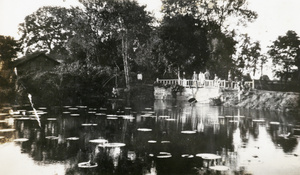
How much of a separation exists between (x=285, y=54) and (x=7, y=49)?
34.5ft

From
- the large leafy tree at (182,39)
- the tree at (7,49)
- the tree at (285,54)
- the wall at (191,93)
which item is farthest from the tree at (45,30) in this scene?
the large leafy tree at (182,39)

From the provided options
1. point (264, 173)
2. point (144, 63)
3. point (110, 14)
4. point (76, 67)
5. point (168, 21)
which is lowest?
point (264, 173)

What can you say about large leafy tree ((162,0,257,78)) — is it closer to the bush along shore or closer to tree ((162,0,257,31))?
tree ((162,0,257,31))

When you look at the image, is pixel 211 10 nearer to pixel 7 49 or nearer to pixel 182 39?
pixel 182 39

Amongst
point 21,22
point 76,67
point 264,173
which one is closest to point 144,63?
point 76,67

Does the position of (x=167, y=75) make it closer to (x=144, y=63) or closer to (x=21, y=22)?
(x=144, y=63)

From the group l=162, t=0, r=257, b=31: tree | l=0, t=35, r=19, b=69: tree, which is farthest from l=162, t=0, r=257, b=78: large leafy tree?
l=0, t=35, r=19, b=69: tree

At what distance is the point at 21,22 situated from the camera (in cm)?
695

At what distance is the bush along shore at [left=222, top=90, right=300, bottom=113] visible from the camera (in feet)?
43.6

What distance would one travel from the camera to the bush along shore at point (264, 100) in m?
13.3

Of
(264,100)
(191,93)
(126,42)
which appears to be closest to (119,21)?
(126,42)

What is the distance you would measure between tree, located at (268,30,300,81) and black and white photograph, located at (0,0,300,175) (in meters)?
0.06

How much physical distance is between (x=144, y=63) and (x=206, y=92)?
6.83 meters

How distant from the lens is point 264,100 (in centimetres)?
1543
